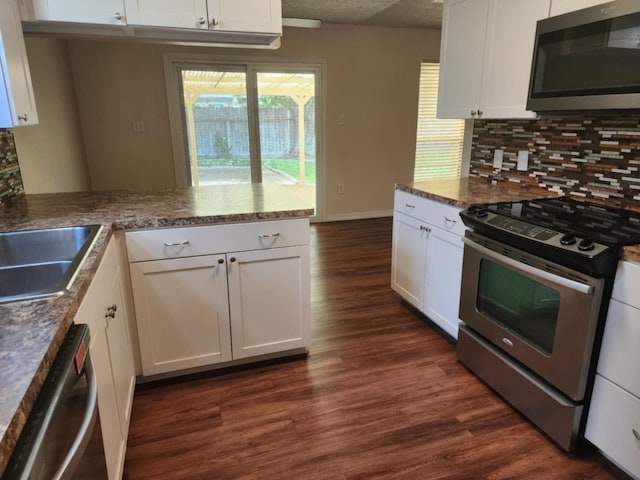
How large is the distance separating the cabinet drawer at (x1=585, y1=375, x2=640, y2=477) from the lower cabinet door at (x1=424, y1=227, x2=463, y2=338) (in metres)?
0.82

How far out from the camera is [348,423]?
1.84 m

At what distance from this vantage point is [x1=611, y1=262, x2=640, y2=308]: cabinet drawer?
1.39 meters

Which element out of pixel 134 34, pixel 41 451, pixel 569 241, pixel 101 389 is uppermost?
pixel 134 34

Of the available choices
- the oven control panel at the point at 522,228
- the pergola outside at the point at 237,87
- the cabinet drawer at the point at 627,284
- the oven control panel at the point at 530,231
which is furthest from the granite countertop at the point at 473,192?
the pergola outside at the point at 237,87

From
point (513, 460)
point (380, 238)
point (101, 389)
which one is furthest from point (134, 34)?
point (380, 238)

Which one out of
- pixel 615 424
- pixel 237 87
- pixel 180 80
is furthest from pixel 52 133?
pixel 615 424

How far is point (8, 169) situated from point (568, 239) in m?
2.84

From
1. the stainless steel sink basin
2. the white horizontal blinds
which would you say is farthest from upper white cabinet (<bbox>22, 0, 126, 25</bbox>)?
the white horizontal blinds

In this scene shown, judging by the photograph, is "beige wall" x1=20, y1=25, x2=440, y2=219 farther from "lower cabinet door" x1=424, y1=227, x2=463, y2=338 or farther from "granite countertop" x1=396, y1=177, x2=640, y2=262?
"lower cabinet door" x1=424, y1=227, x2=463, y2=338

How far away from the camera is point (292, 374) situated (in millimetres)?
2193

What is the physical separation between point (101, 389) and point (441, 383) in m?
1.59

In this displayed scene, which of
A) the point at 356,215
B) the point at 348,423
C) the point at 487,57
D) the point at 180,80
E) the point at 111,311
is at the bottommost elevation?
the point at 348,423

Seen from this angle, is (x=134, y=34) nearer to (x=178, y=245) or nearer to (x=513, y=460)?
(x=178, y=245)

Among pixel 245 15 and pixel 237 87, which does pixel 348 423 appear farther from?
pixel 237 87
